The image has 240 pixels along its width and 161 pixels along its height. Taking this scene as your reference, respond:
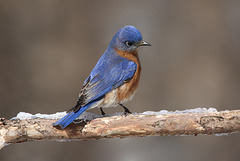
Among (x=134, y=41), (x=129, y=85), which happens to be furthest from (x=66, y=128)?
(x=134, y=41)

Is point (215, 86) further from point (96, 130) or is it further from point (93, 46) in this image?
point (96, 130)

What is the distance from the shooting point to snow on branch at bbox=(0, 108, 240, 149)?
8.89 ft

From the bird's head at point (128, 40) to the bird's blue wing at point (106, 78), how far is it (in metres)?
0.11

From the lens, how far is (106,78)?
3074mm

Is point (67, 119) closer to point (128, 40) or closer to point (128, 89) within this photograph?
point (128, 89)

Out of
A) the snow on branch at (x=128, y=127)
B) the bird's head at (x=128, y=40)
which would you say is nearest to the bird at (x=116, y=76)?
the bird's head at (x=128, y=40)

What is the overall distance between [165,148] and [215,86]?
1.11 metres

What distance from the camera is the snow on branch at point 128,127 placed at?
271 cm

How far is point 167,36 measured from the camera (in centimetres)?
524

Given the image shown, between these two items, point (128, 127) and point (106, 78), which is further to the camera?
point (106, 78)

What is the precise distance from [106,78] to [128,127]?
0.52 m

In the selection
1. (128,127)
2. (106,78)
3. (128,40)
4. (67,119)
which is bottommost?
(128,127)

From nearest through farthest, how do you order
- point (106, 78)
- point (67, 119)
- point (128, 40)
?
point (67, 119) → point (106, 78) → point (128, 40)

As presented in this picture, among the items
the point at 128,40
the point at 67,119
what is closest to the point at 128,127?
the point at 67,119
